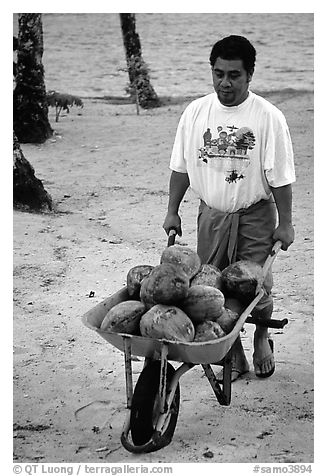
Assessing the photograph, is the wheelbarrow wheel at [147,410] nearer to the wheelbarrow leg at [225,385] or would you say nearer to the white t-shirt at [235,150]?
the wheelbarrow leg at [225,385]

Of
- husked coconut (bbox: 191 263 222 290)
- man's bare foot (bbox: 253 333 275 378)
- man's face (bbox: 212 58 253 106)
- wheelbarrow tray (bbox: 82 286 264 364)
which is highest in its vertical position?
man's face (bbox: 212 58 253 106)

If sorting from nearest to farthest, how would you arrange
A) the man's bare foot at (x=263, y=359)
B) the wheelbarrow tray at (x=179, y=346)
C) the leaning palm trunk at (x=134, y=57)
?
1. the wheelbarrow tray at (x=179, y=346)
2. the man's bare foot at (x=263, y=359)
3. the leaning palm trunk at (x=134, y=57)

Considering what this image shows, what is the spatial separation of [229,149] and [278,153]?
24cm

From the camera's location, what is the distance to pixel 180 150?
4.37m

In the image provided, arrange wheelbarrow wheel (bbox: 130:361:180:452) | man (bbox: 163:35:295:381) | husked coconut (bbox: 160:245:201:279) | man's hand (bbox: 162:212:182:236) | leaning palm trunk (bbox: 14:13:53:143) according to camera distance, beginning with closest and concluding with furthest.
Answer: wheelbarrow wheel (bbox: 130:361:180:452)
husked coconut (bbox: 160:245:201:279)
man (bbox: 163:35:295:381)
man's hand (bbox: 162:212:182:236)
leaning palm trunk (bbox: 14:13:53:143)

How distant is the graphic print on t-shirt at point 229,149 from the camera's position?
4180 mm

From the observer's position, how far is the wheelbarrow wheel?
3.58 m

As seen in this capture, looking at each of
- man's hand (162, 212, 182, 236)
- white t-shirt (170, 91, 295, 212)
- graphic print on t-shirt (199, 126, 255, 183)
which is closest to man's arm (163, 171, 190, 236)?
man's hand (162, 212, 182, 236)

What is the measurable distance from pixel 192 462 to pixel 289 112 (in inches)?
348

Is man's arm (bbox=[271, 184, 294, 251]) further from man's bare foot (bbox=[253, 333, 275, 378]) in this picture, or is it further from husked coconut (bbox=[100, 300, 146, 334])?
husked coconut (bbox=[100, 300, 146, 334])

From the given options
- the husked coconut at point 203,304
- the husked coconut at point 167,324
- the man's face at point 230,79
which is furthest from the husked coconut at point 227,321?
the man's face at point 230,79

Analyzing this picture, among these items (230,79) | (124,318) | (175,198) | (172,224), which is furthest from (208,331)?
Result: (230,79)

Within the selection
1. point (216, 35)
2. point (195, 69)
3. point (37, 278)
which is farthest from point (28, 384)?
point (216, 35)

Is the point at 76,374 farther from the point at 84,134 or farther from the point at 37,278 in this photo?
the point at 84,134
